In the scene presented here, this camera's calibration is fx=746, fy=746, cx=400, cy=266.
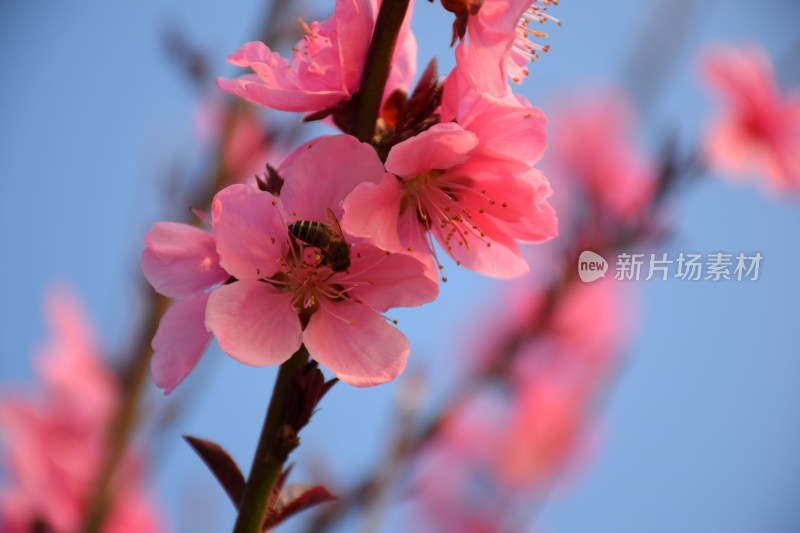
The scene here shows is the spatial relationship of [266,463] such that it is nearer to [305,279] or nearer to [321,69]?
[305,279]

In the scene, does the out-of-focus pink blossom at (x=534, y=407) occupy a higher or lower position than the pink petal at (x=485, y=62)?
lower

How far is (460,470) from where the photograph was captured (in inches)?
78.4

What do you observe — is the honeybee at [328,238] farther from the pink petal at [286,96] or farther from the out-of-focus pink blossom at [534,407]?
the out-of-focus pink blossom at [534,407]

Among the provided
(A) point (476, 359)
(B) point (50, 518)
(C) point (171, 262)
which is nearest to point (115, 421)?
(B) point (50, 518)

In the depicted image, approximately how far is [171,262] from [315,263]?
0.12 meters

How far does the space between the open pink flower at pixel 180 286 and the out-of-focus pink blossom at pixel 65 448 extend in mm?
748

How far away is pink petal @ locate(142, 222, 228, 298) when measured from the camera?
24.6 inches

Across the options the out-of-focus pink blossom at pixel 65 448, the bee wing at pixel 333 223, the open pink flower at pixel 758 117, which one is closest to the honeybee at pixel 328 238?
the bee wing at pixel 333 223

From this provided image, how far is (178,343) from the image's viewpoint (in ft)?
1.98

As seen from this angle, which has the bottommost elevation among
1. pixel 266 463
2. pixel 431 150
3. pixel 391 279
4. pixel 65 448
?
pixel 65 448

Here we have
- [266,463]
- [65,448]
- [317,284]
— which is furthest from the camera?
[65,448]

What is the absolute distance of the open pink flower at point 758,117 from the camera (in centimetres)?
186

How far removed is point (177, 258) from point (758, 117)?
5.81ft

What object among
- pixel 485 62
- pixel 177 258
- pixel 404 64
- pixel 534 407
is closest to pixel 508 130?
pixel 485 62
